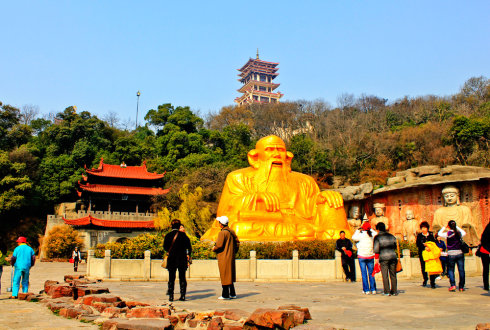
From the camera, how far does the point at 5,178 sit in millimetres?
28109

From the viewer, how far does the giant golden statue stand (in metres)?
13.5

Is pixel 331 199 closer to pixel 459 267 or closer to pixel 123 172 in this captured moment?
pixel 459 267

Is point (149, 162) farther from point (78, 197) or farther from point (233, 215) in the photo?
point (233, 215)

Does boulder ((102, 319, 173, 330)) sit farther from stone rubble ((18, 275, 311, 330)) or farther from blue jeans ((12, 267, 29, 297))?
blue jeans ((12, 267, 29, 297))

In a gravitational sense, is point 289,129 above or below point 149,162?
above

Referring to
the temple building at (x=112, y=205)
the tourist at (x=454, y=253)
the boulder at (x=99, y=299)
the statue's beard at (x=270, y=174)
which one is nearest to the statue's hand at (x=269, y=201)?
the statue's beard at (x=270, y=174)

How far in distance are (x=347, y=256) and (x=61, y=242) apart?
69.5ft

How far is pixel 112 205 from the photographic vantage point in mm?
32188

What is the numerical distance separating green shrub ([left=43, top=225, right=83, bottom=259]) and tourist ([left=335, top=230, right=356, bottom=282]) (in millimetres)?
20914

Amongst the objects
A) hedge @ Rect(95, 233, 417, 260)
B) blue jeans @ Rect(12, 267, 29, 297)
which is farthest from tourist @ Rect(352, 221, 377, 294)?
blue jeans @ Rect(12, 267, 29, 297)

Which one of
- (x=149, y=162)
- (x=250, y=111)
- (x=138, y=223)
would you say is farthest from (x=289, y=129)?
(x=138, y=223)

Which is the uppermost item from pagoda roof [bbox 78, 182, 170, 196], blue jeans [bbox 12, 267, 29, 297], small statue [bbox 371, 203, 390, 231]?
pagoda roof [bbox 78, 182, 170, 196]

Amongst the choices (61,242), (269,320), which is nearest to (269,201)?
(269,320)

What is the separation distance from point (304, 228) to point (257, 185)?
8.22 ft
